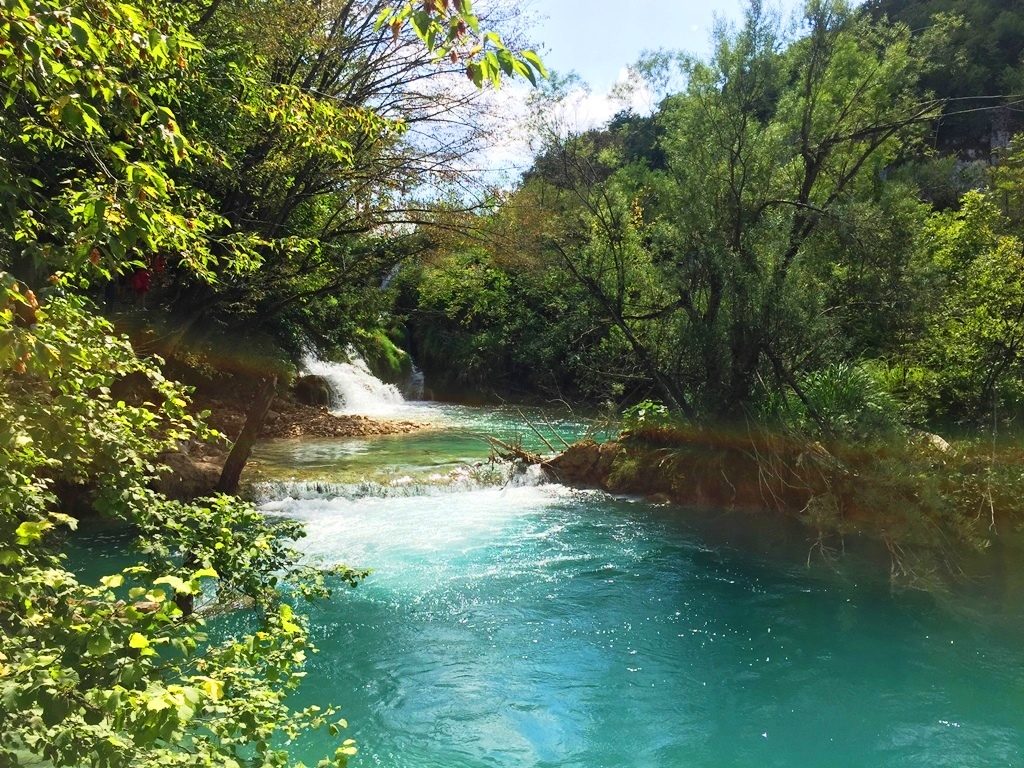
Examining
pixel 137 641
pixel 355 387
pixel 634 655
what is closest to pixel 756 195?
pixel 634 655

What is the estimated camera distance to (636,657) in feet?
19.9

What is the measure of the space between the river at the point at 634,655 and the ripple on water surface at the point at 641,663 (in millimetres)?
20

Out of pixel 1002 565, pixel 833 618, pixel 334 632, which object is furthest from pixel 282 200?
pixel 1002 565

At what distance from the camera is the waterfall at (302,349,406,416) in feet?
69.0

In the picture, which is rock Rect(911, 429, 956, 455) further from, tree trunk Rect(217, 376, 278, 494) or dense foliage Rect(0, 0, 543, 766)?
tree trunk Rect(217, 376, 278, 494)

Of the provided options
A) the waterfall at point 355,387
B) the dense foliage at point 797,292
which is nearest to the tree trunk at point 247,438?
the dense foliage at point 797,292

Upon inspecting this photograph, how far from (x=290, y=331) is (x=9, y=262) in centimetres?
1404

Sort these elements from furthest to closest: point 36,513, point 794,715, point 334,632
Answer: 1. point 334,632
2. point 794,715
3. point 36,513

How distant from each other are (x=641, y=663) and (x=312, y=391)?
16.3m

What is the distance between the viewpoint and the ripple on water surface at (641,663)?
478 cm

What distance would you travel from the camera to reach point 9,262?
297cm

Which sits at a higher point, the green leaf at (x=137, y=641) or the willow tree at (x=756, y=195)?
the willow tree at (x=756, y=195)

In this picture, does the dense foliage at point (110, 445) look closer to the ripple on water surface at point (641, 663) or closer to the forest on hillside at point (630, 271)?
the forest on hillside at point (630, 271)

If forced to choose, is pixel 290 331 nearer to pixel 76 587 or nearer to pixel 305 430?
pixel 305 430
